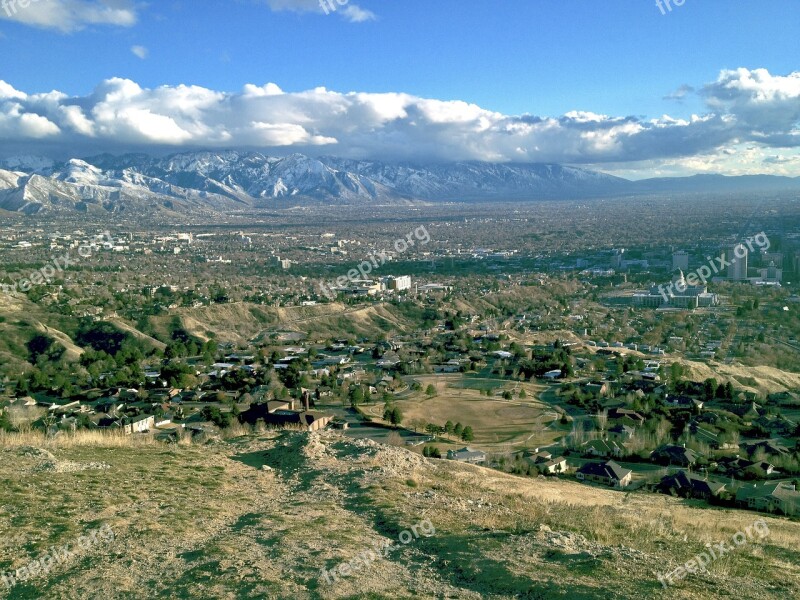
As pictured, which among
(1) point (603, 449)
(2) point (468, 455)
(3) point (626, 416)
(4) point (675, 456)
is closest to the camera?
(2) point (468, 455)

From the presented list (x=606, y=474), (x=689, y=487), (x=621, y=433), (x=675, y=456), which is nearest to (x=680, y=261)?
(x=621, y=433)

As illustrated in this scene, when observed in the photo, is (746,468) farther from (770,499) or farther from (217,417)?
(217,417)

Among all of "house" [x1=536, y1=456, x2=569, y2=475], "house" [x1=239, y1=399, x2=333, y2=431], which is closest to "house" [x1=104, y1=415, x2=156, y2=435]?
"house" [x1=239, y1=399, x2=333, y2=431]

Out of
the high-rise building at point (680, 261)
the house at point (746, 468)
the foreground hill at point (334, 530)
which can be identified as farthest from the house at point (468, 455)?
the high-rise building at point (680, 261)

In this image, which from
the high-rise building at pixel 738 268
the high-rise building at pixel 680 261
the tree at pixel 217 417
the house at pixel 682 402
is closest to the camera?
the tree at pixel 217 417

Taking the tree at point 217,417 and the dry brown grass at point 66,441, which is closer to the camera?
the dry brown grass at point 66,441

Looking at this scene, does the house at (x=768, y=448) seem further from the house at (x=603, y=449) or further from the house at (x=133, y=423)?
the house at (x=133, y=423)

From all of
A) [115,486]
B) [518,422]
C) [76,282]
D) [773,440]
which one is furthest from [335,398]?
[76,282]
